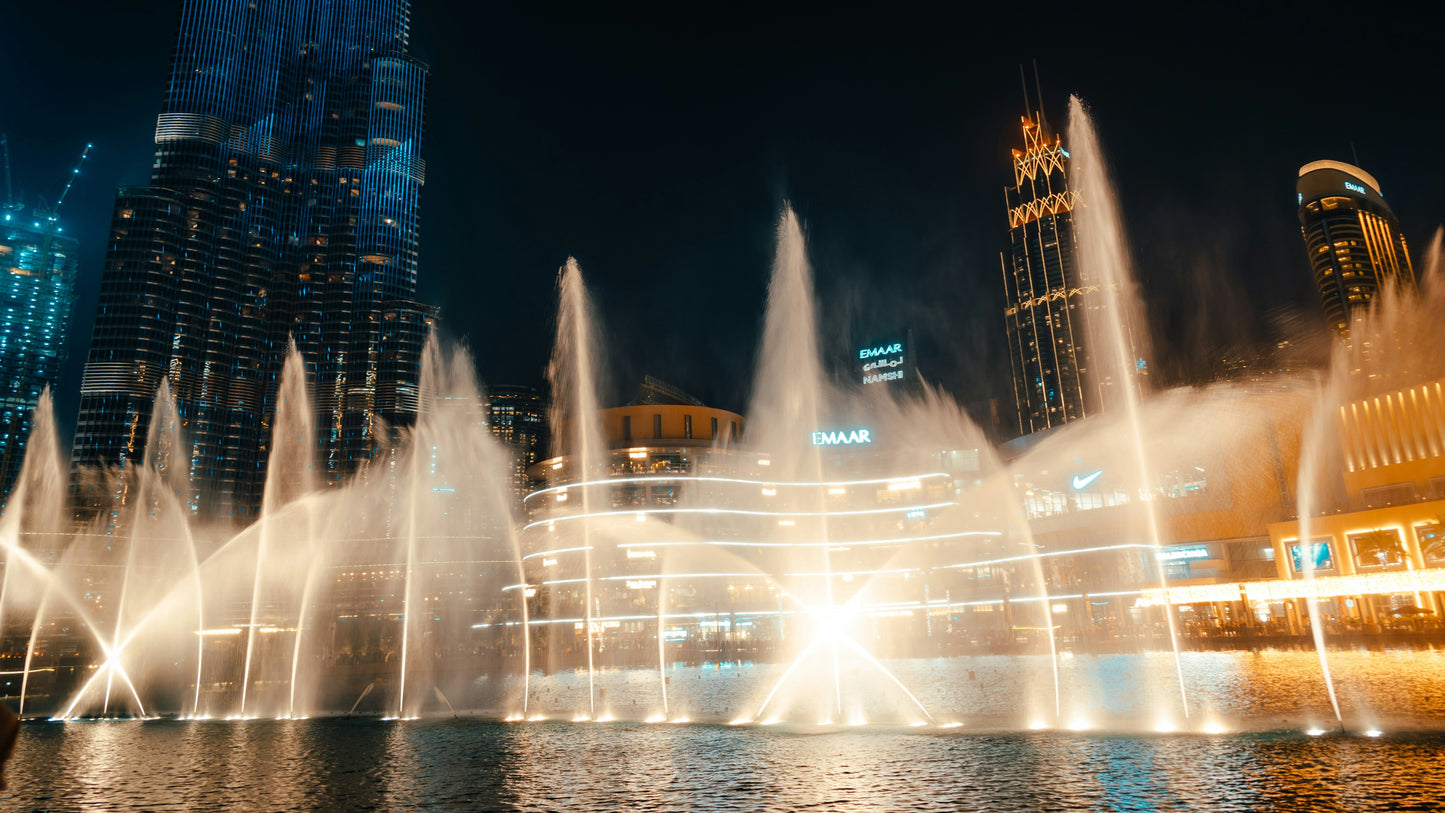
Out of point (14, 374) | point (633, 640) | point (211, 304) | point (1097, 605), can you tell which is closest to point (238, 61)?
point (211, 304)

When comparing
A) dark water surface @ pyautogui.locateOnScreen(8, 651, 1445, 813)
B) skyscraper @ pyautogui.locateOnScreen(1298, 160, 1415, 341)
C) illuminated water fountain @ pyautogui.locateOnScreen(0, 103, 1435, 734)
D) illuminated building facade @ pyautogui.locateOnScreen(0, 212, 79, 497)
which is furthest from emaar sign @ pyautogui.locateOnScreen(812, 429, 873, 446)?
skyscraper @ pyautogui.locateOnScreen(1298, 160, 1415, 341)

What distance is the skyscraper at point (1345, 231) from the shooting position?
191750mm

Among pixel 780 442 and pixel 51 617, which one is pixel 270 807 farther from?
pixel 780 442

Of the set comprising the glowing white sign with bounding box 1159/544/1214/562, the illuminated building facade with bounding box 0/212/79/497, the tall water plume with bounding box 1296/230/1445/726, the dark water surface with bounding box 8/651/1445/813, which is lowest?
the dark water surface with bounding box 8/651/1445/813

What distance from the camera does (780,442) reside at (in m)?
118

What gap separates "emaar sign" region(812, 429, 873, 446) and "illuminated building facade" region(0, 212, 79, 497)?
474 ft

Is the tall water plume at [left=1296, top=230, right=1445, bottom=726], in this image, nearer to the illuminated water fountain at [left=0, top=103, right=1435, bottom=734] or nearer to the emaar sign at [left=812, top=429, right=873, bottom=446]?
the illuminated water fountain at [left=0, top=103, right=1435, bottom=734]

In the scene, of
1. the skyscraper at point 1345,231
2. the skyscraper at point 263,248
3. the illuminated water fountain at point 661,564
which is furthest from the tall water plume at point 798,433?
the skyscraper at point 1345,231

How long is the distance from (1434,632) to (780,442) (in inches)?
3014

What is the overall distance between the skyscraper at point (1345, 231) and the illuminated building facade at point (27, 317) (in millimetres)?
285233

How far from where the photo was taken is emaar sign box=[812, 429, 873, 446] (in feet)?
389

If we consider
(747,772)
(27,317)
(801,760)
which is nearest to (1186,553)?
(801,760)

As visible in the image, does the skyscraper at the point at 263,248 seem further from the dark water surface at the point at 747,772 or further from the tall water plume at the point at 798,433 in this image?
the dark water surface at the point at 747,772

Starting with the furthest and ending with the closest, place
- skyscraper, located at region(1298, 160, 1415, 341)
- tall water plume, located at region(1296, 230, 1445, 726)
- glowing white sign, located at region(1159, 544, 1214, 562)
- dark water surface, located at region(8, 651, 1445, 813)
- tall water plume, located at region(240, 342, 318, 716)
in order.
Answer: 1. skyscraper, located at region(1298, 160, 1415, 341)
2. tall water plume, located at region(240, 342, 318, 716)
3. glowing white sign, located at region(1159, 544, 1214, 562)
4. tall water plume, located at region(1296, 230, 1445, 726)
5. dark water surface, located at region(8, 651, 1445, 813)
